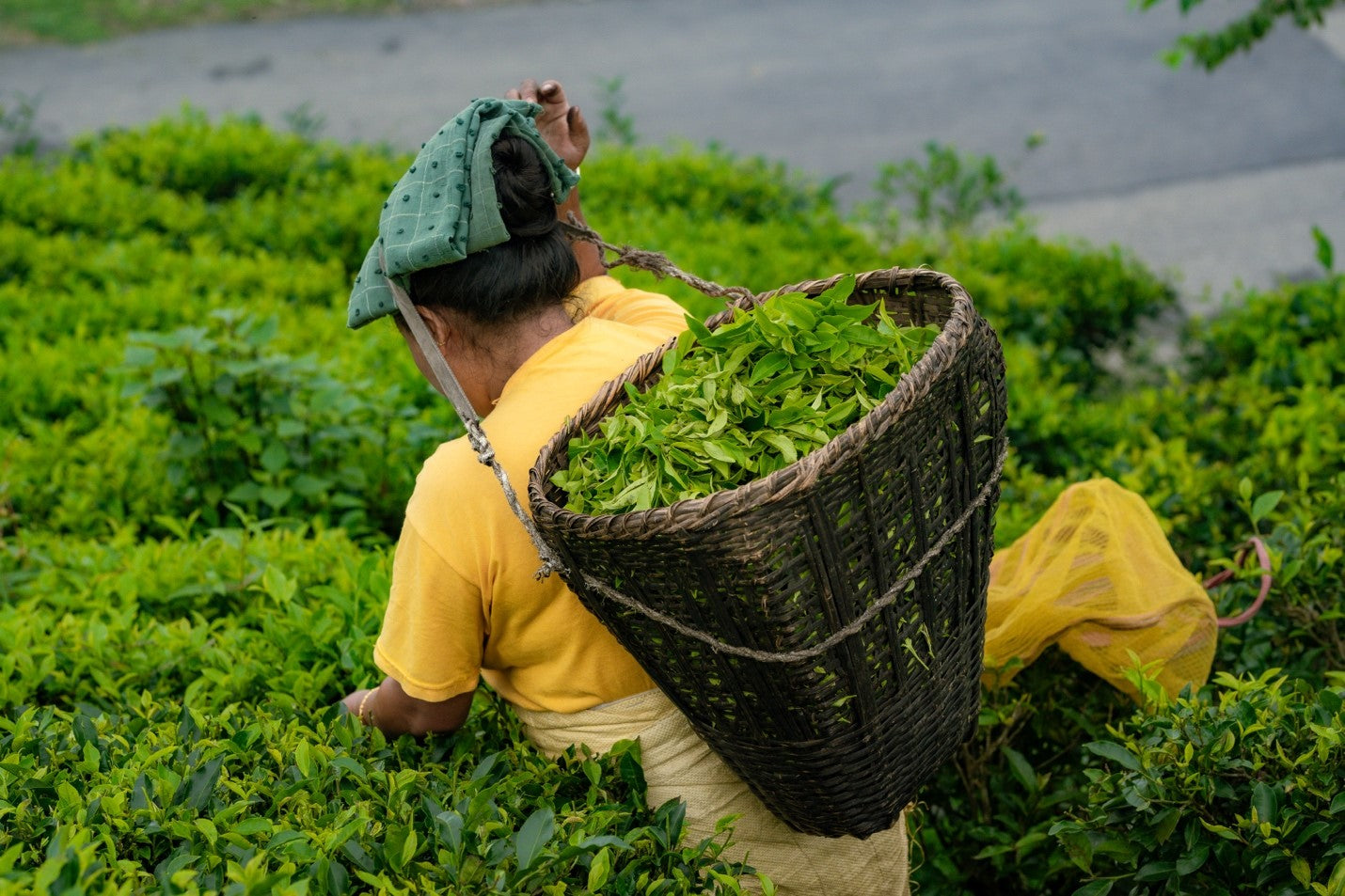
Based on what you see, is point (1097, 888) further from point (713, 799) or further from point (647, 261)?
point (647, 261)

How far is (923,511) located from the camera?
1681mm

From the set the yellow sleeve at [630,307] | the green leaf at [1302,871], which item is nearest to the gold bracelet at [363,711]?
the yellow sleeve at [630,307]

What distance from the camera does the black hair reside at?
192 cm

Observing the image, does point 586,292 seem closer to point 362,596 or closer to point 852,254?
point 362,596

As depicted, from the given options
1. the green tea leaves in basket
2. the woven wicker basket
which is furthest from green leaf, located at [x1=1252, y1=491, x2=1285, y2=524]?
the green tea leaves in basket

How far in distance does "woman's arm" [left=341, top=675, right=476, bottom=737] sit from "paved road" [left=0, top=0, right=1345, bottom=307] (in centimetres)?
495

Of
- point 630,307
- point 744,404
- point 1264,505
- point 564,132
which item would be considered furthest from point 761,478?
point 1264,505

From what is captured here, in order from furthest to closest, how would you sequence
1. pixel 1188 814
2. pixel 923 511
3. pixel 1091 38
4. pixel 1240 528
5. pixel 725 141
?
pixel 1091 38, pixel 725 141, pixel 1240 528, pixel 1188 814, pixel 923 511

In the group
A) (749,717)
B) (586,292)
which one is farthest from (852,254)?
(749,717)

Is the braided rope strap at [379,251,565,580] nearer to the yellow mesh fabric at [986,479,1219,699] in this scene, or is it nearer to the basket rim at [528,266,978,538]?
the basket rim at [528,266,978,538]

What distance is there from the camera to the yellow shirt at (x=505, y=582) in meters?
1.83

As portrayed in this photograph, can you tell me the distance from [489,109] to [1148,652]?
62.4 inches

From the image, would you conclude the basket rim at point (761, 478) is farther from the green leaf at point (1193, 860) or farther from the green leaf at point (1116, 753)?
the green leaf at point (1193, 860)

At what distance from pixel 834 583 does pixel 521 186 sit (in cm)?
81
